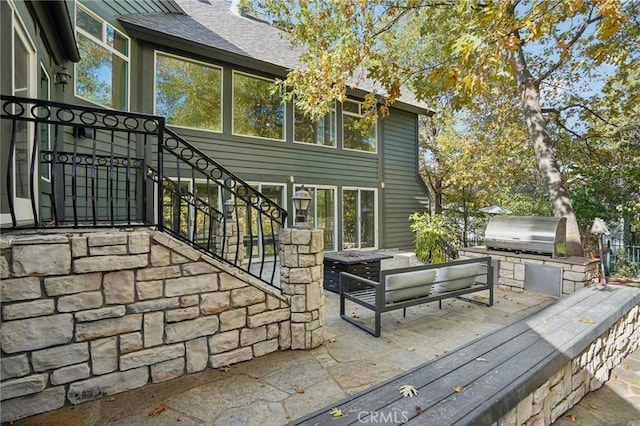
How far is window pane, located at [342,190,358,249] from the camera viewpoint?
9023mm

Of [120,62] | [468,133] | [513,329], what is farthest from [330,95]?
[468,133]

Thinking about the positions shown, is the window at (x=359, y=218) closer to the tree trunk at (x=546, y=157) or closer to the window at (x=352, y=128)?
the window at (x=352, y=128)

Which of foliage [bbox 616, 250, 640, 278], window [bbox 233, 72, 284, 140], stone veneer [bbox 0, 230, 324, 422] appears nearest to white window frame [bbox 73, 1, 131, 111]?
window [bbox 233, 72, 284, 140]

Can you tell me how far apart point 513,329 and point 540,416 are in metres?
0.82

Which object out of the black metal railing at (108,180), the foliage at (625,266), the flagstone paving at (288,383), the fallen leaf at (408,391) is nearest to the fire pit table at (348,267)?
the black metal railing at (108,180)

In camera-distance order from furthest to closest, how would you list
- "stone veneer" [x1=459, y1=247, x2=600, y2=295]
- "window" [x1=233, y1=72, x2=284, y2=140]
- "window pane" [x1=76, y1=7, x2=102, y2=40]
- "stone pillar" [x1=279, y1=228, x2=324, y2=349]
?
"window" [x1=233, y1=72, x2=284, y2=140] < "stone veneer" [x1=459, y1=247, x2=600, y2=295] < "window pane" [x1=76, y1=7, x2=102, y2=40] < "stone pillar" [x1=279, y1=228, x2=324, y2=349]

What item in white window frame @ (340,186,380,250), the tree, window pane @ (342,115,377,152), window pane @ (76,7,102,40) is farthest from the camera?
window pane @ (342,115,377,152)

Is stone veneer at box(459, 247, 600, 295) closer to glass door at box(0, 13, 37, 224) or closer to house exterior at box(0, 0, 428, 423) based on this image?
house exterior at box(0, 0, 428, 423)

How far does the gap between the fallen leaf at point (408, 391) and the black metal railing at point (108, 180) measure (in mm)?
1636

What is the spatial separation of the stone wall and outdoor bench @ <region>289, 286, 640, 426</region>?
2 cm

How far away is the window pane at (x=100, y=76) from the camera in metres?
5.27

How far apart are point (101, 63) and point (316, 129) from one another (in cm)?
483

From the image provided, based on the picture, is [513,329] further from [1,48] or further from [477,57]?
[1,48]

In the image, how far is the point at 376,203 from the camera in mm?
9656
